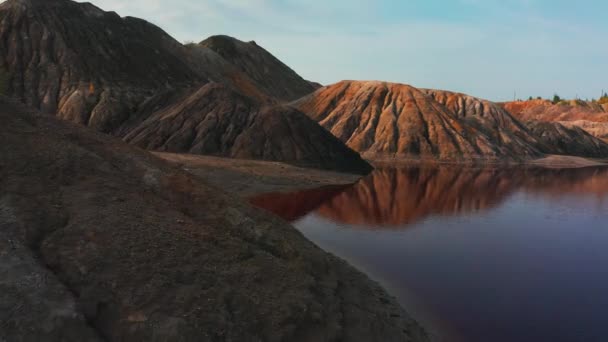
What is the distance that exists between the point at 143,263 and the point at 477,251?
23044 mm

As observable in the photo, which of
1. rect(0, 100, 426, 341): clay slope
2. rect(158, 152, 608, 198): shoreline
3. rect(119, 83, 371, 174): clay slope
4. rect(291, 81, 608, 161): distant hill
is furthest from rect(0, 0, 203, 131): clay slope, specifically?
rect(0, 100, 426, 341): clay slope

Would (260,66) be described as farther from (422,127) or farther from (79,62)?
(79,62)

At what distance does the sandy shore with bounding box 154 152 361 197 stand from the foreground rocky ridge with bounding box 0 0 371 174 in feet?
25.4

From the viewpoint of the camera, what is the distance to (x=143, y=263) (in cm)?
1359

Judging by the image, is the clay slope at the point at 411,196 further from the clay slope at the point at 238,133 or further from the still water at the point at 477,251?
the clay slope at the point at 238,133

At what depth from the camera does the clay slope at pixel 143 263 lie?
464 inches

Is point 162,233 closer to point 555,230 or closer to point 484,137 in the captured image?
point 555,230

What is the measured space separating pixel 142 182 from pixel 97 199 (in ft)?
9.71

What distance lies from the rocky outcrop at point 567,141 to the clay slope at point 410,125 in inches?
386

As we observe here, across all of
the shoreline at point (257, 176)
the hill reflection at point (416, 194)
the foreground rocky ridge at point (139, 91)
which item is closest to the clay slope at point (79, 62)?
the foreground rocky ridge at point (139, 91)

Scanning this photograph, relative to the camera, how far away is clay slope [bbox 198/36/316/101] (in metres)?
179

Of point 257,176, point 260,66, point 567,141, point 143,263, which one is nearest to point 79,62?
point 257,176

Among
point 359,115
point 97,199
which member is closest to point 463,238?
point 97,199

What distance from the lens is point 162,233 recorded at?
1527 cm
